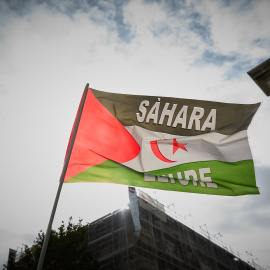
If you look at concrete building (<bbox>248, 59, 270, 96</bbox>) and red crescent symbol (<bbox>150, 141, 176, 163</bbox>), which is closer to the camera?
red crescent symbol (<bbox>150, 141, 176, 163</bbox>)

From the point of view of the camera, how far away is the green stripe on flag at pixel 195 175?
5.25 m

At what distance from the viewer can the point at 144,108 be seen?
20.5 feet

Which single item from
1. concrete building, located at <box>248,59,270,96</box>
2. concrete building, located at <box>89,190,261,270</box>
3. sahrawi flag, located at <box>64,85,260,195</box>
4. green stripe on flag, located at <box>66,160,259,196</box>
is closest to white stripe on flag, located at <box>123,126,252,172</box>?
sahrawi flag, located at <box>64,85,260,195</box>

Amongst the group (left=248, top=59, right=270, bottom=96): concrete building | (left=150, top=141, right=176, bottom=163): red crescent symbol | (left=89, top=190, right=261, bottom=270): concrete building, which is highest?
(left=89, top=190, right=261, bottom=270): concrete building

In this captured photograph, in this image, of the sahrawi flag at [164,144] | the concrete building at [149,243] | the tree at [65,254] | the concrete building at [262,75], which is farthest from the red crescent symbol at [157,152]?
the concrete building at [149,243]

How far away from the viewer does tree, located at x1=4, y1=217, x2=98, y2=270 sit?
14422 mm

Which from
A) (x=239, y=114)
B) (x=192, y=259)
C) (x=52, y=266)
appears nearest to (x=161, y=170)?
(x=239, y=114)

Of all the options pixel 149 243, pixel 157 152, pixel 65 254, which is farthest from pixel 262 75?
pixel 149 243

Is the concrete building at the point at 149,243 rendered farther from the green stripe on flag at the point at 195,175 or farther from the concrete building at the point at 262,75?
the concrete building at the point at 262,75

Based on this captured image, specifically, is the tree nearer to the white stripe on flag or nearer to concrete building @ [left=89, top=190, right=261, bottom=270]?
concrete building @ [left=89, top=190, right=261, bottom=270]

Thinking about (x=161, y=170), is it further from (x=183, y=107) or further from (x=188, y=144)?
(x=183, y=107)

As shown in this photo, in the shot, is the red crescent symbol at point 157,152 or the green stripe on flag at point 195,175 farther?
the red crescent symbol at point 157,152

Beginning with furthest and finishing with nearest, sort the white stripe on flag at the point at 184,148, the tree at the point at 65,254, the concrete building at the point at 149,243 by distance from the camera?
the concrete building at the point at 149,243 < the tree at the point at 65,254 < the white stripe on flag at the point at 184,148

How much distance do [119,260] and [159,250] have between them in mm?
3915
